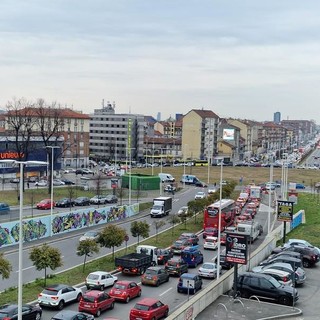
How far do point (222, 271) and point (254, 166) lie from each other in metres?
126

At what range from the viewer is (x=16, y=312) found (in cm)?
2375

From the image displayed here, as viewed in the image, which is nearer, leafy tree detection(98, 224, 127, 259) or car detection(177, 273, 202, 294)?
car detection(177, 273, 202, 294)

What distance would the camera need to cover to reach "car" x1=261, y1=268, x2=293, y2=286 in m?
32.0

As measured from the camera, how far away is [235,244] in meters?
28.8

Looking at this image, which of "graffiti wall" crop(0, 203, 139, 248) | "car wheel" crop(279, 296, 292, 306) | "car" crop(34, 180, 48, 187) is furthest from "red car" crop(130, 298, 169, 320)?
"car" crop(34, 180, 48, 187)

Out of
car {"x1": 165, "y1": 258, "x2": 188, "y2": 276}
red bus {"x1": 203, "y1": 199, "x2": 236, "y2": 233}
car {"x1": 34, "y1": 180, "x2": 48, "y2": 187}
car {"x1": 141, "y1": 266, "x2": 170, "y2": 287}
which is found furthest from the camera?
car {"x1": 34, "y1": 180, "x2": 48, "y2": 187}

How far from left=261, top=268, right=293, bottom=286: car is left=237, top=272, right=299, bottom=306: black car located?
1.59m

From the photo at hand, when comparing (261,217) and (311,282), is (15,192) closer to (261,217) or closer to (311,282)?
(261,217)

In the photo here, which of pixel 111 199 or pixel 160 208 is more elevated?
pixel 160 208

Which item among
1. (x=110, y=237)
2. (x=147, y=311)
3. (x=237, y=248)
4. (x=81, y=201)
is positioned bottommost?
(x=81, y=201)

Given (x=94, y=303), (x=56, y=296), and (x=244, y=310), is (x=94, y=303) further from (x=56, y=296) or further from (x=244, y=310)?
(x=244, y=310)

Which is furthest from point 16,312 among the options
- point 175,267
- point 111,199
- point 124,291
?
point 111,199

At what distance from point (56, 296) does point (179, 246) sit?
59.3 feet

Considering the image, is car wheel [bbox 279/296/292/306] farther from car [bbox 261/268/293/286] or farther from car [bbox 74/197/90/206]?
car [bbox 74/197/90/206]
